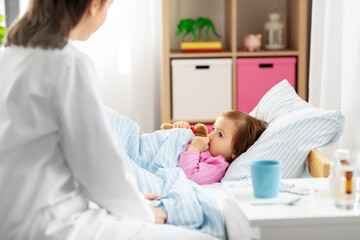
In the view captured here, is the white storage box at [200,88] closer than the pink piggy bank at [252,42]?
Yes

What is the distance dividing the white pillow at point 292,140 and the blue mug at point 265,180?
551mm

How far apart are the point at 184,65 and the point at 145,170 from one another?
1709mm

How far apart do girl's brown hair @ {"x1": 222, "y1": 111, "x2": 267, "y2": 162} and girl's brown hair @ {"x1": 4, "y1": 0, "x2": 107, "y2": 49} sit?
3.01 feet

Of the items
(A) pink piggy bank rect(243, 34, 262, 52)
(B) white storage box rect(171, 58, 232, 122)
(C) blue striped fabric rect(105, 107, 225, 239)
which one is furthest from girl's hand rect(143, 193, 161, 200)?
(A) pink piggy bank rect(243, 34, 262, 52)

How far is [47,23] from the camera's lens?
1.26 meters

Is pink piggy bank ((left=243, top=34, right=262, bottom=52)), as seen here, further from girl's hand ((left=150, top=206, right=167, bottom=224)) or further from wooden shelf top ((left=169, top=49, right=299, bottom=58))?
girl's hand ((left=150, top=206, right=167, bottom=224))

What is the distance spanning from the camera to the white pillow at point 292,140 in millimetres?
1847

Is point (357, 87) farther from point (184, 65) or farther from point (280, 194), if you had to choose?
point (280, 194)

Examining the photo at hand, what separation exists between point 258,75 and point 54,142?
2.41m

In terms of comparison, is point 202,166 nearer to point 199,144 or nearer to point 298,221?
point 199,144

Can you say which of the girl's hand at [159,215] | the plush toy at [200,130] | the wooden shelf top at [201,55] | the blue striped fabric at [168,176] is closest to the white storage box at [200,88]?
the wooden shelf top at [201,55]

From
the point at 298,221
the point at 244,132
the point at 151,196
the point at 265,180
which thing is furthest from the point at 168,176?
the point at 298,221

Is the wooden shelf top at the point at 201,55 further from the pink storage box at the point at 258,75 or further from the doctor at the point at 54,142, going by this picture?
the doctor at the point at 54,142

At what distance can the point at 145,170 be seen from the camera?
1839mm
